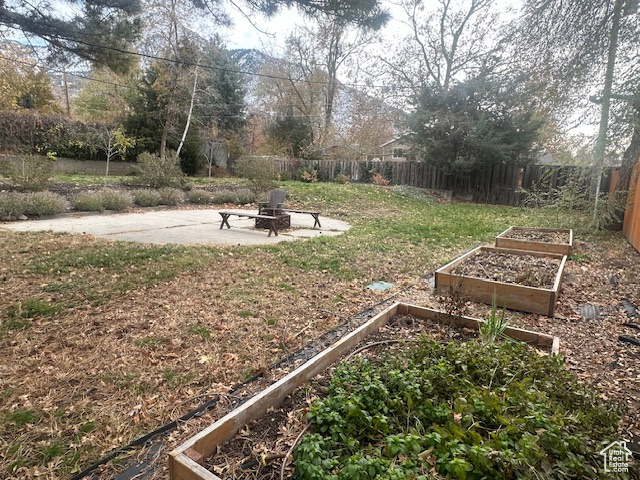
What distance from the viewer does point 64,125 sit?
15.1 metres

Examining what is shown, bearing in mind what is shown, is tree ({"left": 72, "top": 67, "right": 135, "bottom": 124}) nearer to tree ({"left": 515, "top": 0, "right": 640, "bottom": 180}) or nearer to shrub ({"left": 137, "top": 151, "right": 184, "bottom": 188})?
A: shrub ({"left": 137, "top": 151, "right": 184, "bottom": 188})

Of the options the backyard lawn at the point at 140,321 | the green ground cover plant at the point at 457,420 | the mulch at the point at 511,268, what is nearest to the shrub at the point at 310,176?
the backyard lawn at the point at 140,321

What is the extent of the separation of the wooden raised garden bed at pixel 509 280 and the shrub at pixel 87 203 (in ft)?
26.2

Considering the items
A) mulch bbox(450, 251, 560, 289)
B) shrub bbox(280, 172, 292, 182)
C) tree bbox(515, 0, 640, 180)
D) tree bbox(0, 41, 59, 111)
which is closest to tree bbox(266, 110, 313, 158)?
shrub bbox(280, 172, 292, 182)

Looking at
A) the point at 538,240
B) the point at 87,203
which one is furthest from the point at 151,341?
the point at 87,203

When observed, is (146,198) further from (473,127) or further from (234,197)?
(473,127)

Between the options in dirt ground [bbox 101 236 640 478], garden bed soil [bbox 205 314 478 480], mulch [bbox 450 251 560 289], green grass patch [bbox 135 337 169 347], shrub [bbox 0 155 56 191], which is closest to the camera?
garden bed soil [bbox 205 314 478 480]

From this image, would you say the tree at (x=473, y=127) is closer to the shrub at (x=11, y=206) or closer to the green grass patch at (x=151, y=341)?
the shrub at (x=11, y=206)

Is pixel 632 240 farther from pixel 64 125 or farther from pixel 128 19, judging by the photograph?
pixel 64 125

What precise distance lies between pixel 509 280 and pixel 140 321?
3552 mm

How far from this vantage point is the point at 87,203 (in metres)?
8.06

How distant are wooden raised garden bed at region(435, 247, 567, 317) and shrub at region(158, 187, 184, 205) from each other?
8.65m

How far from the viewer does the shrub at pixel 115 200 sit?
8.55 meters

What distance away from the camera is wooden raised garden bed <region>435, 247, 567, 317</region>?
3186 millimetres
